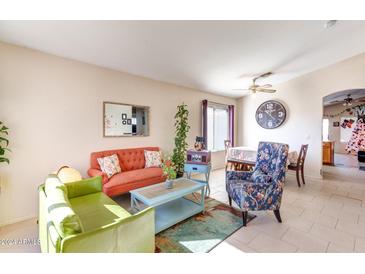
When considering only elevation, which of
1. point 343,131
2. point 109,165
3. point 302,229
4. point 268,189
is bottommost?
point 302,229

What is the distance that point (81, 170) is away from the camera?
3.02 m

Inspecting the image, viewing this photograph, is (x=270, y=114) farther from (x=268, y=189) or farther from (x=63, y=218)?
(x=63, y=218)

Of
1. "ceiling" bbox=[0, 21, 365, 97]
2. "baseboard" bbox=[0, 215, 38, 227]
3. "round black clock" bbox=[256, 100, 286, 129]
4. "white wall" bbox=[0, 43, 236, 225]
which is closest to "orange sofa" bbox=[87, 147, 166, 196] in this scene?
"white wall" bbox=[0, 43, 236, 225]

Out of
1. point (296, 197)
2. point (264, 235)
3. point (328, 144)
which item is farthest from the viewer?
point (328, 144)

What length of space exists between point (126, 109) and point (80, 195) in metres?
1.88

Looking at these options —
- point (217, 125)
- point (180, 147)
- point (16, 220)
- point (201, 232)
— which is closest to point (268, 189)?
point (201, 232)

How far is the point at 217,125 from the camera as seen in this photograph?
5824 mm

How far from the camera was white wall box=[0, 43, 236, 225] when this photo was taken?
93.4 inches

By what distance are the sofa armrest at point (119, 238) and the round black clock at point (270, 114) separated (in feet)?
16.7

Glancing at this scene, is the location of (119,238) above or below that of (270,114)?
below

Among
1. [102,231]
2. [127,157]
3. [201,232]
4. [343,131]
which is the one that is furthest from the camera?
[343,131]

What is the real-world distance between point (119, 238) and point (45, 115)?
2421mm
